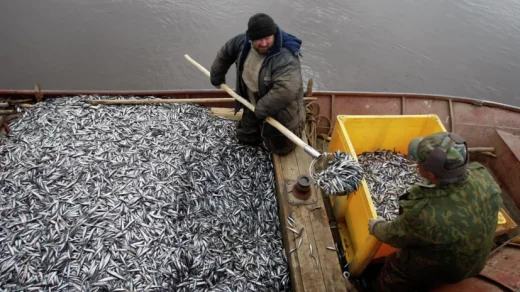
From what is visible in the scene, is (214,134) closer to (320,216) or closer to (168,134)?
(168,134)

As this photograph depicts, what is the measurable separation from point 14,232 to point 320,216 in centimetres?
374

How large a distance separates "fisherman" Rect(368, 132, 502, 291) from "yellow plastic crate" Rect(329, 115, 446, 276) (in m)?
0.75

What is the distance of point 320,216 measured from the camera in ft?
14.9

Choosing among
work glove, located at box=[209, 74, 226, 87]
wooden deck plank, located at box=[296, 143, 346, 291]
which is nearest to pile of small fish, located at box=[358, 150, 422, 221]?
wooden deck plank, located at box=[296, 143, 346, 291]

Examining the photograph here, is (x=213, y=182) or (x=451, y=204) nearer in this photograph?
(x=451, y=204)

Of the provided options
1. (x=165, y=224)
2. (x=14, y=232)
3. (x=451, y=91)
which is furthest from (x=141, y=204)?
(x=451, y=91)

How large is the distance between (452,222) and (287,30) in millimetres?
10928

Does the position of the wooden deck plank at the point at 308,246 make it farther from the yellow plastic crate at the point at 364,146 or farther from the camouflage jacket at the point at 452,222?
the camouflage jacket at the point at 452,222

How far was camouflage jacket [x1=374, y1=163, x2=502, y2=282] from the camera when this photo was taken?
113 inches

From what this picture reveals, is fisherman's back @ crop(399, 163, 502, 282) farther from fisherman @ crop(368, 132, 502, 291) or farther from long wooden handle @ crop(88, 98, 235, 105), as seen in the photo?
long wooden handle @ crop(88, 98, 235, 105)

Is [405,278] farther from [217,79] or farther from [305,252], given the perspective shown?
[217,79]

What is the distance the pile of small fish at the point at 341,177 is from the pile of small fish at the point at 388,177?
806 mm

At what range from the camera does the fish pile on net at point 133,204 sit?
12.7 ft

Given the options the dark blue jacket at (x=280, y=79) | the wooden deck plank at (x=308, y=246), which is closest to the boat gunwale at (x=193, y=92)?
the dark blue jacket at (x=280, y=79)
